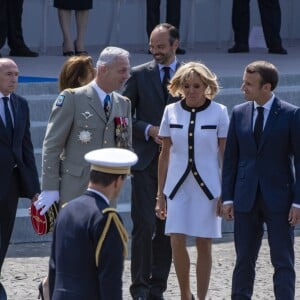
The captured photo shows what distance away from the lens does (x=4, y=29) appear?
13727 mm

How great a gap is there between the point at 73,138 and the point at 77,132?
0.04 metres

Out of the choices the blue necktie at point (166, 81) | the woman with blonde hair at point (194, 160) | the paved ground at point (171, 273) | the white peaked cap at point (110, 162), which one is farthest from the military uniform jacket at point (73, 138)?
the white peaked cap at point (110, 162)

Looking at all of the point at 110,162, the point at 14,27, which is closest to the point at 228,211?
the point at 110,162

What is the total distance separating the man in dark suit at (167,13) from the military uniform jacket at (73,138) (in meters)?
7.04

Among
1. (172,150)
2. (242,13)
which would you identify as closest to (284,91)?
(242,13)

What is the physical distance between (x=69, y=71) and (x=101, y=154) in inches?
94.6

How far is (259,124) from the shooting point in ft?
25.3

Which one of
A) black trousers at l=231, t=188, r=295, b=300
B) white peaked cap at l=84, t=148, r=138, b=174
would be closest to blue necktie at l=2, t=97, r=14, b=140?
black trousers at l=231, t=188, r=295, b=300

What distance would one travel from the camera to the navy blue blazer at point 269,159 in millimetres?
7641

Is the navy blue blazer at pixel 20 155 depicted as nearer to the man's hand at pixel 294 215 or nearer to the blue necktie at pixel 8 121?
the blue necktie at pixel 8 121

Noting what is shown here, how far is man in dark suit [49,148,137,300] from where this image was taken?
5371 mm

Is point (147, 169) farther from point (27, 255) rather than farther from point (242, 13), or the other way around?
point (242, 13)

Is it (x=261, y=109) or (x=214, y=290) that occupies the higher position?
(x=261, y=109)

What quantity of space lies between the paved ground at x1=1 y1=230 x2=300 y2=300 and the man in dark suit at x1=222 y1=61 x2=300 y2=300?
84 cm
